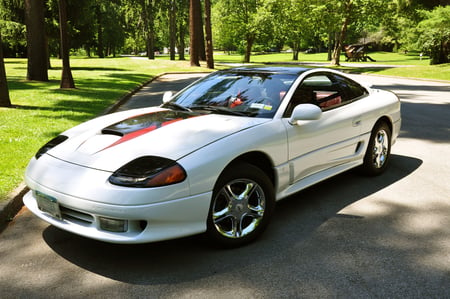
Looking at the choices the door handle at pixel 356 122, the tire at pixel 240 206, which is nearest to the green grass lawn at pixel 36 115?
the tire at pixel 240 206

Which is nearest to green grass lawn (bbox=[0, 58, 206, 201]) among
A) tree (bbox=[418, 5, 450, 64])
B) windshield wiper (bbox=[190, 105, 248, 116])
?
windshield wiper (bbox=[190, 105, 248, 116])

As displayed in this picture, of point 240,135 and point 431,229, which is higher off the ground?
point 240,135

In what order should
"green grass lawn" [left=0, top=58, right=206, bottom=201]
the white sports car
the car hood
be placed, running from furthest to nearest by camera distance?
"green grass lawn" [left=0, top=58, right=206, bottom=201], the car hood, the white sports car

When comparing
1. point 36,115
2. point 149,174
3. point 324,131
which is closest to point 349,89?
point 324,131

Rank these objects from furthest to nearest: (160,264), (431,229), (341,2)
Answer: (341,2)
(431,229)
(160,264)

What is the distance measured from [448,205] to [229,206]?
252 centimetres

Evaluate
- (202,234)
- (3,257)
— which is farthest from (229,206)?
(3,257)

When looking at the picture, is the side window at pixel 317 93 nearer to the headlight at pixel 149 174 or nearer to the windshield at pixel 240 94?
the windshield at pixel 240 94

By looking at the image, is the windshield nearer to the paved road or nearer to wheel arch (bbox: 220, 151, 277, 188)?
A: wheel arch (bbox: 220, 151, 277, 188)

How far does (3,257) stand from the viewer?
136 inches

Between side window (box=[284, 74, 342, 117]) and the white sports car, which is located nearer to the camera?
the white sports car

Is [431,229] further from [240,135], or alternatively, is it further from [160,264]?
[160,264]

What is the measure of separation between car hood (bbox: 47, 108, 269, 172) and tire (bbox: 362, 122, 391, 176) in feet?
6.50

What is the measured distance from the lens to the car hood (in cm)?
324
